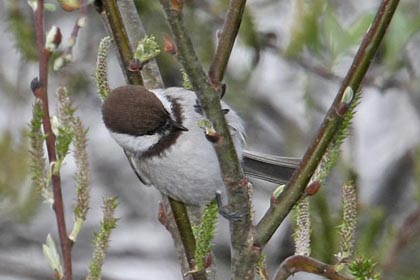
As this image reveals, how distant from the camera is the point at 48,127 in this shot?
140 centimetres

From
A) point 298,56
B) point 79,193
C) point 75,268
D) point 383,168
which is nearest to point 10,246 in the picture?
point 75,268

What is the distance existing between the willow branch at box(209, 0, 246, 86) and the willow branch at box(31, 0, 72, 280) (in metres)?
0.26

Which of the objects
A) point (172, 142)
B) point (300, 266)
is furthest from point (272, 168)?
point (300, 266)

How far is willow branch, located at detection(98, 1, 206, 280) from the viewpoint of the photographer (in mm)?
1796

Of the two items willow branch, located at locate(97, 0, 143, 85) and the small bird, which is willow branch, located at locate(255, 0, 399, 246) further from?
the small bird

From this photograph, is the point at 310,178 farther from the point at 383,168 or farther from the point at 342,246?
the point at 383,168

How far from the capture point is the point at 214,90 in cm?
142

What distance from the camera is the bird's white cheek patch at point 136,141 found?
235 cm

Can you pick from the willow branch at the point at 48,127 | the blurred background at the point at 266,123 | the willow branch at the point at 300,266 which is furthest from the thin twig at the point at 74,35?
the blurred background at the point at 266,123

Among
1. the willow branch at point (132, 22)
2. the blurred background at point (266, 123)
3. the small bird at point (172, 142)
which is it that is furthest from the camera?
the blurred background at point (266, 123)

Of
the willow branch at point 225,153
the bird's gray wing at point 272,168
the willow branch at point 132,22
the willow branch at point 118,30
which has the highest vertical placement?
Result: the willow branch at point 132,22

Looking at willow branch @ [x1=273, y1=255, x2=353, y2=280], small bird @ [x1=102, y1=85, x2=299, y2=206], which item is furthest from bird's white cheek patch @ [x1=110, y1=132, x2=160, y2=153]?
willow branch @ [x1=273, y1=255, x2=353, y2=280]

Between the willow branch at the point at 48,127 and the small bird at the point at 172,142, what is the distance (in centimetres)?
82

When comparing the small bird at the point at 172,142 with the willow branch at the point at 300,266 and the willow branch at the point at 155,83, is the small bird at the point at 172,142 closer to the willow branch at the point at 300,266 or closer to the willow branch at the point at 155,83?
the willow branch at the point at 155,83
